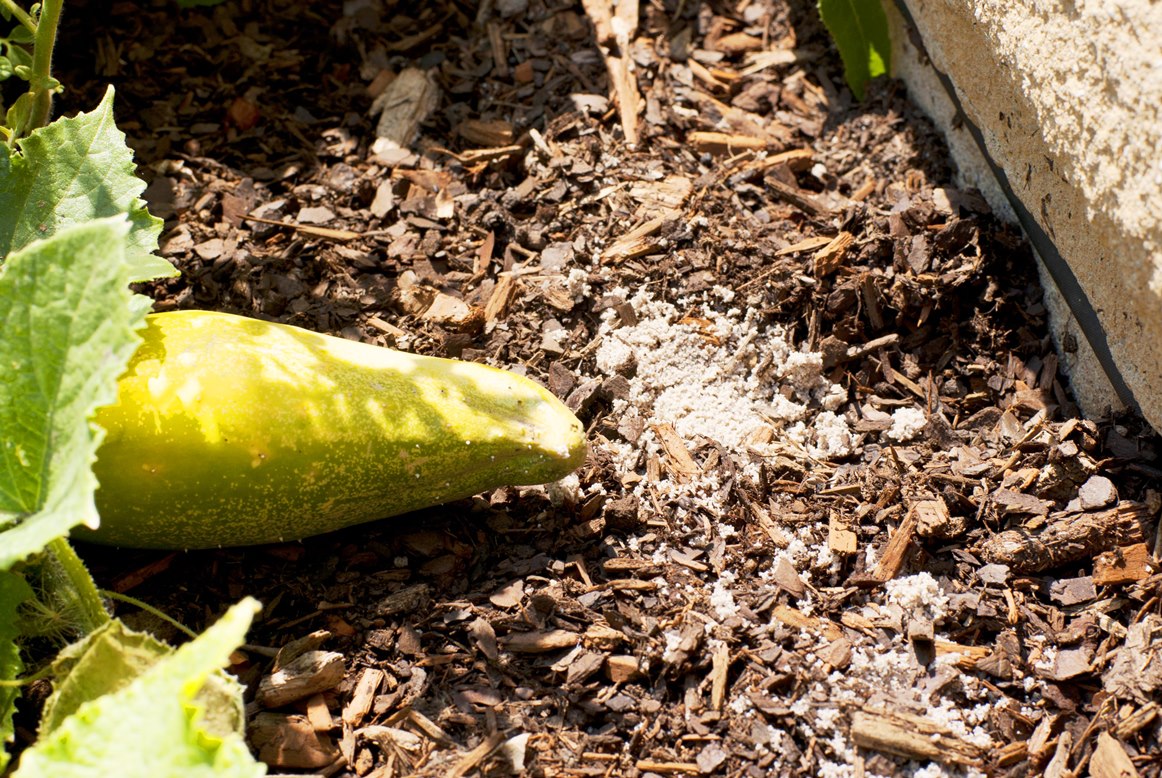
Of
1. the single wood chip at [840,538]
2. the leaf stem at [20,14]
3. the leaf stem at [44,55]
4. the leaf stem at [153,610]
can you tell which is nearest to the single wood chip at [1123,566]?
the single wood chip at [840,538]

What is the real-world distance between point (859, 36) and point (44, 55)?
7.07 ft

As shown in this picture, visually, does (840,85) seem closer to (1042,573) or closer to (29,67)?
(1042,573)

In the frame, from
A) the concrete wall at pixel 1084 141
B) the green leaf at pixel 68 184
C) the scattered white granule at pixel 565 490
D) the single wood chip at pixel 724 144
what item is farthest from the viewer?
the single wood chip at pixel 724 144

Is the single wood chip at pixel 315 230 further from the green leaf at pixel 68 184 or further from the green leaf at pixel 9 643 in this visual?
the green leaf at pixel 9 643

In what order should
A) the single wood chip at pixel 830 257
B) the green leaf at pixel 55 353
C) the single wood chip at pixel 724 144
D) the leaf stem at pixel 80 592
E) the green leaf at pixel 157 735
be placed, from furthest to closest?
the single wood chip at pixel 724 144 → the single wood chip at pixel 830 257 → the leaf stem at pixel 80 592 → the green leaf at pixel 55 353 → the green leaf at pixel 157 735

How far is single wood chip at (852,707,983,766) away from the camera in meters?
1.95

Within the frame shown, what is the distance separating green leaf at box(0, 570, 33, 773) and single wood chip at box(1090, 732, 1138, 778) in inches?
76.3

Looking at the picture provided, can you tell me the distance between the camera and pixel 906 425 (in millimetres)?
2447

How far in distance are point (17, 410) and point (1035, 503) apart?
199 centimetres

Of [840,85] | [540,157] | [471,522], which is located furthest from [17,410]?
[840,85]

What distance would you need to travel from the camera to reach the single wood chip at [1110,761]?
1908mm

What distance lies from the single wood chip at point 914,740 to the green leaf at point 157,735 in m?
1.11

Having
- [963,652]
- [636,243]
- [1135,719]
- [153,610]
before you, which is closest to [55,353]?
[153,610]

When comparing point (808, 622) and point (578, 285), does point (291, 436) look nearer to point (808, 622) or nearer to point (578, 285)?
point (578, 285)
